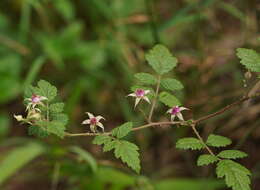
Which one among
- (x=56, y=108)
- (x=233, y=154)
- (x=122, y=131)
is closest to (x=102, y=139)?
(x=122, y=131)

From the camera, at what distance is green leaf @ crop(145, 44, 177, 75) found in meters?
1.45

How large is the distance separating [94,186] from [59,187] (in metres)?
0.44

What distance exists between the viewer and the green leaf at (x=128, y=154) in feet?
→ 3.75

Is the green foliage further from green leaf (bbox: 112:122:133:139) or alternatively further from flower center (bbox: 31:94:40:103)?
flower center (bbox: 31:94:40:103)

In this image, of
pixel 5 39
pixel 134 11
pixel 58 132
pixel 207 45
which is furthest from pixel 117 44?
pixel 58 132

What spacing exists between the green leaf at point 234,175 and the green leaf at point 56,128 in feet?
1.51

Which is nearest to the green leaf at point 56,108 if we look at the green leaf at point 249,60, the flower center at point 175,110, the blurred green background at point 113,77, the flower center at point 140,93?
the flower center at point 140,93

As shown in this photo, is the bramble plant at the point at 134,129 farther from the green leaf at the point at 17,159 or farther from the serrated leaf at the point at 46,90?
the green leaf at the point at 17,159

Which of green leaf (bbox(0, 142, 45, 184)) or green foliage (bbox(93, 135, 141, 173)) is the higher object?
green leaf (bbox(0, 142, 45, 184))

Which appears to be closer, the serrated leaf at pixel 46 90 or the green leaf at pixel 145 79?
the serrated leaf at pixel 46 90

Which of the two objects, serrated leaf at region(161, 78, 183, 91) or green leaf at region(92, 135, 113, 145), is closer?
green leaf at region(92, 135, 113, 145)

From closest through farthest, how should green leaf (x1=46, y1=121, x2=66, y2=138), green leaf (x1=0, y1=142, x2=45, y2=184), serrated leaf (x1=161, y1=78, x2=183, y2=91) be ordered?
1. green leaf (x1=46, y1=121, x2=66, y2=138)
2. serrated leaf (x1=161, y1=78, x2=183, y2=91)
3. green leaf (x1=0, y1=142, x2=45, y2=184)

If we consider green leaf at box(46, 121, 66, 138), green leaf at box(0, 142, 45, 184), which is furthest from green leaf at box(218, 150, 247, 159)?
green leaf at box(0, 142, 45, 184)

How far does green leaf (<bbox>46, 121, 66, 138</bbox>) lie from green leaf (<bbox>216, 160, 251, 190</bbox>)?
461 millimetres
